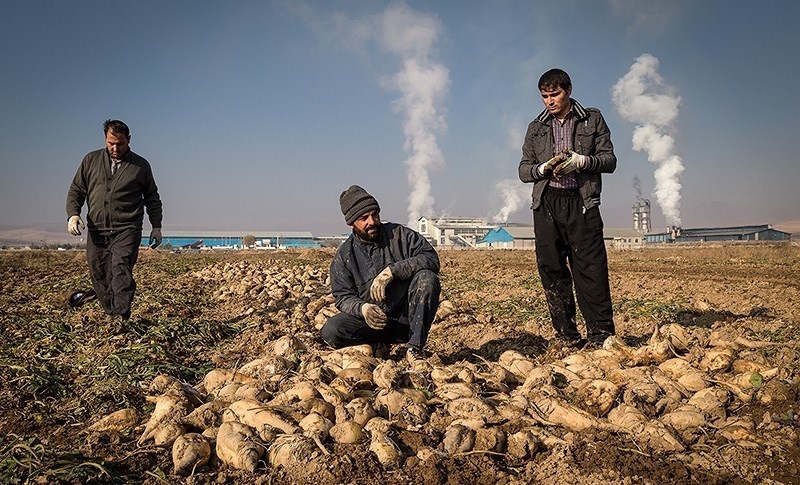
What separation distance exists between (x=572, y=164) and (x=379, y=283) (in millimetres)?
1638

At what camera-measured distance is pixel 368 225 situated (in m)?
3.96

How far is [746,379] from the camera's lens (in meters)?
3.02

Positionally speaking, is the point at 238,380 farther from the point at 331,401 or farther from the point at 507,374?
the point at 507,374

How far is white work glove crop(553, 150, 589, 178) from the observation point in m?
4.10

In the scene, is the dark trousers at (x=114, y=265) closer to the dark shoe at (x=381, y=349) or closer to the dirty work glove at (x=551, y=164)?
the dark shoe at (x=381, y=349)

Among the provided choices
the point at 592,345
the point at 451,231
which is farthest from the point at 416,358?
the point at 451,231

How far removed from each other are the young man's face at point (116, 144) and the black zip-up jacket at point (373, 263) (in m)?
2.70

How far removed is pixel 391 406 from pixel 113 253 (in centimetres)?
385

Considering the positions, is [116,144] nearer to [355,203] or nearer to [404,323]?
[355,203]

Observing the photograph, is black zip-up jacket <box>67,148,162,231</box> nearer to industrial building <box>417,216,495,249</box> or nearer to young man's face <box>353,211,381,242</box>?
young man's face <box>353,211,381,242</box>

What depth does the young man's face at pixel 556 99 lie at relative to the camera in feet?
13.8

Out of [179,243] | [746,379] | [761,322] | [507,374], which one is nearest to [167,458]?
[507,374]

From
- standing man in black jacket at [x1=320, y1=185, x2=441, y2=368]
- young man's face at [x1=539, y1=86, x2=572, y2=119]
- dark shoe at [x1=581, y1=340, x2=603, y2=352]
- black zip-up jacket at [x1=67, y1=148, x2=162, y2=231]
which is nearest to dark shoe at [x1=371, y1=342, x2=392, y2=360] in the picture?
standing man in black jacket at [x1=320, y1=185, x2=441, y2=368]

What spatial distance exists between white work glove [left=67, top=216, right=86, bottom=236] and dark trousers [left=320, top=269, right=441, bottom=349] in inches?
116
